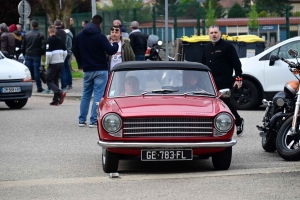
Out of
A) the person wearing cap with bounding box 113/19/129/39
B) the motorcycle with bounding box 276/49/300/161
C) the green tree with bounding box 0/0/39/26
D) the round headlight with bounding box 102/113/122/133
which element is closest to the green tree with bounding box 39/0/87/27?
the person wearing cap with bounding box 113/19/129/39

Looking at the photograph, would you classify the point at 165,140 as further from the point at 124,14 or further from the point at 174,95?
the point at 124,14

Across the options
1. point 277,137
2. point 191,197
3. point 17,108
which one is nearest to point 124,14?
point 17,108

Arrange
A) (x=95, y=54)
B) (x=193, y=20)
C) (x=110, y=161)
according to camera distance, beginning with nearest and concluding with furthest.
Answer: (x=110, y=161) < (x=95, y=54) < (x=193, y=20)

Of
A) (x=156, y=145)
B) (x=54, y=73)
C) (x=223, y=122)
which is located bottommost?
(x=54, y=73)

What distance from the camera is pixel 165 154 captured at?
32.4ft

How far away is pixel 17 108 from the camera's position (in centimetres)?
2023

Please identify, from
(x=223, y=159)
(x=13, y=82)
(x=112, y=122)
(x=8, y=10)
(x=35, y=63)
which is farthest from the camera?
(x=8, y=10)

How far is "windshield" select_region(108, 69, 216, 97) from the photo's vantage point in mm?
10859

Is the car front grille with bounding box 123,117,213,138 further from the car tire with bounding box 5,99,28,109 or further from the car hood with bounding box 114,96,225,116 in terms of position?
the car tire with bounding box 5,99,28,109

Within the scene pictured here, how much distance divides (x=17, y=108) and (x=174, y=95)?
10.1 metres

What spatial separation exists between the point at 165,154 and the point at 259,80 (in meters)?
9.54

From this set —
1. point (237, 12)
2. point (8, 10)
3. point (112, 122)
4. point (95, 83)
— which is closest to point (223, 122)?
point (112, 122)

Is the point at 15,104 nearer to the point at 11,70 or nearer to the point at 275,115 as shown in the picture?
the point at 11,70

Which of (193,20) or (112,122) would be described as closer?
(112,122)
